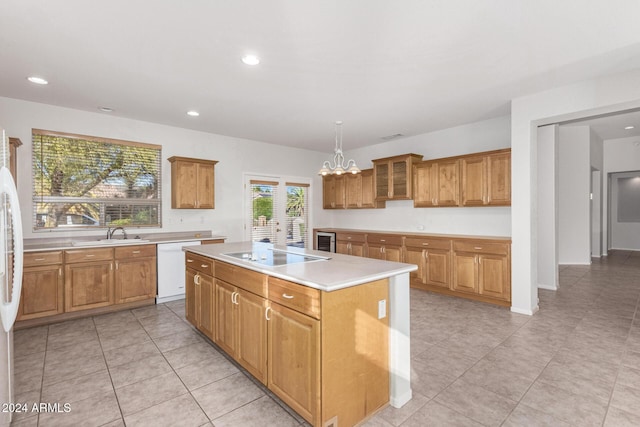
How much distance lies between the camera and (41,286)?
3.56 meters

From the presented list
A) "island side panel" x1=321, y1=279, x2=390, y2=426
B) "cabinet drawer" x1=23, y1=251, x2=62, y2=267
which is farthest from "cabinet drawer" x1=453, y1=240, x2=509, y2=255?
"cabinet drawer" x1=23, y1=251, x2=62, y2=267

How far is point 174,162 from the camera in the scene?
4922 mm

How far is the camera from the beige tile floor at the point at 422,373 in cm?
201

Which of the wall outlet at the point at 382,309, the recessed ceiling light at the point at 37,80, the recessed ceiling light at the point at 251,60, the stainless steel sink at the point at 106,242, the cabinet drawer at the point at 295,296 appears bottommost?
the wall outlet at the point at 382,309

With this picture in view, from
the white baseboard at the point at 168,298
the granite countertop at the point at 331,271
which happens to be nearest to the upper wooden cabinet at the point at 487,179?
the granite countertop at the point at 331,271

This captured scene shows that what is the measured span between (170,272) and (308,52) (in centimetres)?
349

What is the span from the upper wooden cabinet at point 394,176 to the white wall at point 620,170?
6035 mm

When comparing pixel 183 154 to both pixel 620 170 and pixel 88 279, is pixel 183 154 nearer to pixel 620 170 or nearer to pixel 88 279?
pixel 88 279

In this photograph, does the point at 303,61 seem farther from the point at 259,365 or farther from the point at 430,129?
the point at 430,129

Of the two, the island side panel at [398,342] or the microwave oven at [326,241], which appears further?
the microwave oven at [326,241]

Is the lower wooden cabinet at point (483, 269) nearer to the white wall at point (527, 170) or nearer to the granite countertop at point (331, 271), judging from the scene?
the white wall at point (527, 170)

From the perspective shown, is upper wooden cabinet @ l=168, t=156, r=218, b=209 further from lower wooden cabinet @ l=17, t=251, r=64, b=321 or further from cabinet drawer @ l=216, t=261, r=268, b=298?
cabinet drawer @ l=216, t=261, r=268, b=298

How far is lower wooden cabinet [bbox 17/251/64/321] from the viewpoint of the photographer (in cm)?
348

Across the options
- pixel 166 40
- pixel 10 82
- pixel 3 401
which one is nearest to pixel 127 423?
pixel 3 401
